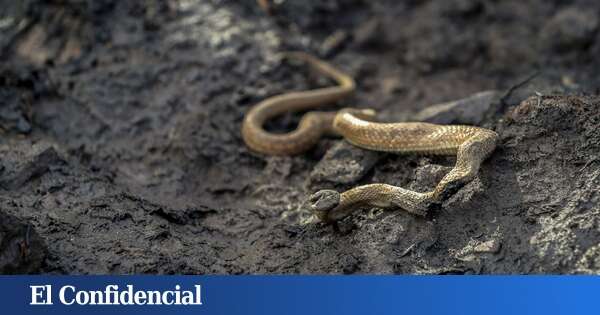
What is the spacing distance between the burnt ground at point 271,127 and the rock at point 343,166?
0.02 m

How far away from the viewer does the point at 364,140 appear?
8.37 metres

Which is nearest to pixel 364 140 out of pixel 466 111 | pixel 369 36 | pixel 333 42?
pixel 466 111

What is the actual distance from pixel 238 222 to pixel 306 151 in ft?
6.57

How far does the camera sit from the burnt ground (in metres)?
6.42

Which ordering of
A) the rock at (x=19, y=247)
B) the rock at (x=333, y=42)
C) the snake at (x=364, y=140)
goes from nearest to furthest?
the rock at (x=19, y=247) → the snake at (x=364, y=140) → the rock at (x=333, y=42)

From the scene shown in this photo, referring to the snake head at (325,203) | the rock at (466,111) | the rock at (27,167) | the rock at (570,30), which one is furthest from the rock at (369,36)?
the rock at (27,167)

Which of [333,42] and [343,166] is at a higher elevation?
[333,42]

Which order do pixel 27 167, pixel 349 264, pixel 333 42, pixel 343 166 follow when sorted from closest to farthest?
pixel 349 264, pixel 27 167, pixel 343 166, pixel 333 42

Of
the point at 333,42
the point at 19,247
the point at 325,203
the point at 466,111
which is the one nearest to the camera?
the point at 19,247

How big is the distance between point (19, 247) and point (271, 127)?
504 cm

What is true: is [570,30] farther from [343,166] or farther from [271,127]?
[343,166]

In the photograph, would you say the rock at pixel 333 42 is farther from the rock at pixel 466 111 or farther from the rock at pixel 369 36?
the rock at pixel 466 111

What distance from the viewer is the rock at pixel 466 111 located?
8461 millimetres

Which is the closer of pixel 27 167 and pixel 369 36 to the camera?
pixel 27 167
